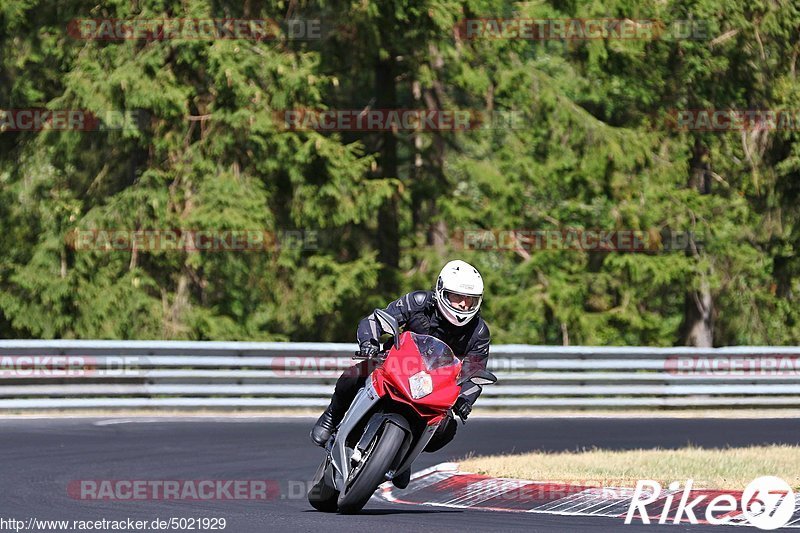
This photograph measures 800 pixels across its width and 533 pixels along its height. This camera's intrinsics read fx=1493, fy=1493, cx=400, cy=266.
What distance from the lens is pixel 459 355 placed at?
32.6 feet

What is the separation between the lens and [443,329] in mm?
9875

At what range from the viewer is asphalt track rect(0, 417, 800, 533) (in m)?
9.66

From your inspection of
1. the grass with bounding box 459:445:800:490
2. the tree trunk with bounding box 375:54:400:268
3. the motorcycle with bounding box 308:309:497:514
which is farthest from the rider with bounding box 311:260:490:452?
the tree trunk with bounding box 375:54:400:268

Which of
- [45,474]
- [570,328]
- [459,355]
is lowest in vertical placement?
[570,328]

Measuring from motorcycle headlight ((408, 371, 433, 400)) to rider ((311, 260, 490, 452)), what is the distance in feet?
1.22

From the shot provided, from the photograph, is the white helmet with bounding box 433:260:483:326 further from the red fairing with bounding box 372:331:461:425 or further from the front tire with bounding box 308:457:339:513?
the front tire with bounding box 308:457:339:513

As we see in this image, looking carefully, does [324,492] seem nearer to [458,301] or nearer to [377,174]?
[458,301]

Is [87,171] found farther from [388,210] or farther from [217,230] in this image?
[388,210]

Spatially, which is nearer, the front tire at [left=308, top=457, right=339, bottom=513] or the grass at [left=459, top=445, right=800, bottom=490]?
the front tire at [left=308, top=457, right=339, bottom=513]

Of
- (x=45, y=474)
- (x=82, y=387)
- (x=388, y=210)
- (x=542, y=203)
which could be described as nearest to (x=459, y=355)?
(x=45, y=474)

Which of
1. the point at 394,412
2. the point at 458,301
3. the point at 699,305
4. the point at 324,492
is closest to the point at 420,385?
the point at 394,412

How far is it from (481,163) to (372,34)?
3762 mm

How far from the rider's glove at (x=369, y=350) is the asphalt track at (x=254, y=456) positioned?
3.48 ft

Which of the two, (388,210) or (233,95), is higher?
(233,95)
